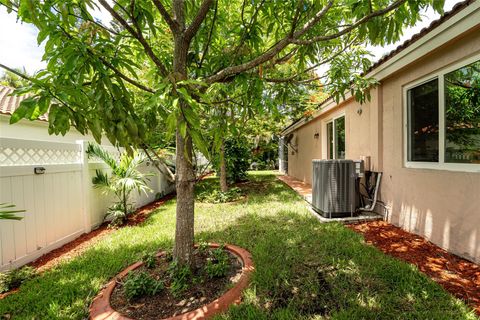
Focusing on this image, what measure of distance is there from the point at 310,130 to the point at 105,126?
9.65m

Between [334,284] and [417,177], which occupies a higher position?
[417,177]

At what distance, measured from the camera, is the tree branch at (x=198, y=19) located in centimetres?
233

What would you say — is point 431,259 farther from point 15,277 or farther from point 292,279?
point 15,277

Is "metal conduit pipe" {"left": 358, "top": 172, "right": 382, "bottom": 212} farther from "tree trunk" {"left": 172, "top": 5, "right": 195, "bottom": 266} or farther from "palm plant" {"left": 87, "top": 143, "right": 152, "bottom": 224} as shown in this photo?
"palm plant" {"left": 87, "top": 143, "right": 152, "bottom": 224}

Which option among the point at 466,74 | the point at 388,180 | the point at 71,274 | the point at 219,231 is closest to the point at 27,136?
the point at 71,274

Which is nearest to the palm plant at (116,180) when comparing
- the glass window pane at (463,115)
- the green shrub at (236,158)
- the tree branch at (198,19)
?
the tree branch at (198,19)

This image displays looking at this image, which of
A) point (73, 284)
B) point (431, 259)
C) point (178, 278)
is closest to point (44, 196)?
point (73, 284)

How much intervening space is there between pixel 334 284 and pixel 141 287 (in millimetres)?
2050

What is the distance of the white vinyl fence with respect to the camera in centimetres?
329

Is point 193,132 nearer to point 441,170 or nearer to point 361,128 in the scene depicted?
point 441,170

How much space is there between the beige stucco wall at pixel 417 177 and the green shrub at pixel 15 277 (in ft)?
18.5

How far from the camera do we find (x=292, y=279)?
8.97 feet

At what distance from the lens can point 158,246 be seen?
12.9 ft

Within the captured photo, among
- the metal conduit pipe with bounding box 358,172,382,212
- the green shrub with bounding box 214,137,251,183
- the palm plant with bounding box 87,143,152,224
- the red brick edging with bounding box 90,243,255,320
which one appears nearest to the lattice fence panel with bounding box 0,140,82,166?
the palm plant with bounding box 87,143,152,224
